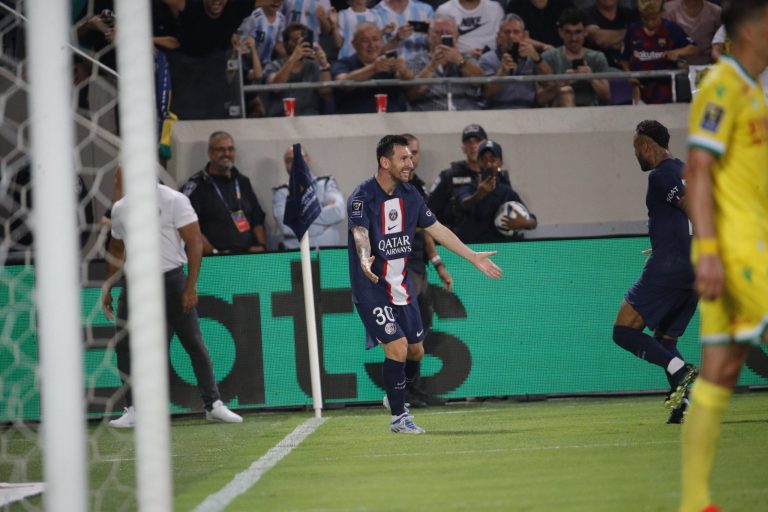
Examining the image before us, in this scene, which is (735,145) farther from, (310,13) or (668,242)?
(310,13)

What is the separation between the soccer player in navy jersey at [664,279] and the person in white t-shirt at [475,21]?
6.19 meters

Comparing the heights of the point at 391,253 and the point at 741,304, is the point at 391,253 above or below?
above

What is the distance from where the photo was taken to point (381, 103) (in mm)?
14281

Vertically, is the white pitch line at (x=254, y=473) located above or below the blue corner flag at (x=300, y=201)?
below

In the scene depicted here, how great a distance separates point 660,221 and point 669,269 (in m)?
0.38

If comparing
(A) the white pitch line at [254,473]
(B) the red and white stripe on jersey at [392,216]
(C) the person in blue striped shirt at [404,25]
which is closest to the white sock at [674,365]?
(B) the red and white stripe on jersey at [392,216]

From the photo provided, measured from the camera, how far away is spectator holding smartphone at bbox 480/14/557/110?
14.5 metres

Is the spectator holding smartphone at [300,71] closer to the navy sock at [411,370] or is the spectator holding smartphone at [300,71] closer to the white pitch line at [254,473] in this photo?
the navy sock at [411,370]

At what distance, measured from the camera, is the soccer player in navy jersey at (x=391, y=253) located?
29.8ft

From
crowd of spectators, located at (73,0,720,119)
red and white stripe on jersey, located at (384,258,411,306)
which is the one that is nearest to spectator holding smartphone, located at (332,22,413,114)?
crowd of spectators, located at (73,0,720,119)

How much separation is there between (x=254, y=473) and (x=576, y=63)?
899cm

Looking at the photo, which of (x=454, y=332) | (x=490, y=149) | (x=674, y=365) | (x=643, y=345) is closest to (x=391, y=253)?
(x=643, y=345)

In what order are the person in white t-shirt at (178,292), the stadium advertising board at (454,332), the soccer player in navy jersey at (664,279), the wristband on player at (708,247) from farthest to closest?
1. the stadium advertising board at (454,332)
2. the person in white t-shirt at (178,292)
3. the soccer player in navy jersey at (664,279)
4. the wristband on player at (708,247)

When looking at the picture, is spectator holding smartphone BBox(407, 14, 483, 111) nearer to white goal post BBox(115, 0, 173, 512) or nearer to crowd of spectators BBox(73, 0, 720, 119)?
crowd of spectators BBox(73, 0, 720, 119)
